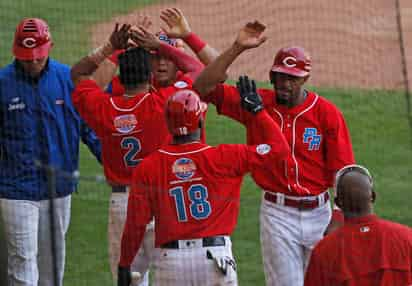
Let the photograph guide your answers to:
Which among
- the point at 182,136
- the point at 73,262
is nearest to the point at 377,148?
the point at 73,262

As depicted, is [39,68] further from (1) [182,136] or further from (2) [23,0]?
(2) [23,0]

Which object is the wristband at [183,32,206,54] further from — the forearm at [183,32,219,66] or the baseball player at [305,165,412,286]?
the baseball player at [305,165,412,286]

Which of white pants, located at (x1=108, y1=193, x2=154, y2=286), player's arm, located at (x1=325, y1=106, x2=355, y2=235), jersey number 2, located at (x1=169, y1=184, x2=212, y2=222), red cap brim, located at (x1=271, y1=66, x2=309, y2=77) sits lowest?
white pants, located at (x1=108, y1=193, x2=154, y2=286)

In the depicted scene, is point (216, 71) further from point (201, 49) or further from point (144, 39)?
point (144, 39)

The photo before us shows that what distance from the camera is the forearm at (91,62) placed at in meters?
6.17

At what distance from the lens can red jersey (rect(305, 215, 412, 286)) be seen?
4.50 meters

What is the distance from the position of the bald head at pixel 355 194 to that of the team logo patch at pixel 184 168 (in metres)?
0.84

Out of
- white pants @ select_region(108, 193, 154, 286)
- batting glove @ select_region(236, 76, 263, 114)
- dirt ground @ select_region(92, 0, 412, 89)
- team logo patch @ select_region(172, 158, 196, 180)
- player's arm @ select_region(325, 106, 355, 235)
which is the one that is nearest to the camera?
team logo patch @ select_region(172, 158, 196, 180)

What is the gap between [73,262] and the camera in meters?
7.96

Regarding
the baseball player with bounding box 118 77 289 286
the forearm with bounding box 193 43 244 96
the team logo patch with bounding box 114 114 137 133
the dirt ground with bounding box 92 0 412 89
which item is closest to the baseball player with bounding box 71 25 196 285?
the team logo patch with bounding box 114 114 137 133

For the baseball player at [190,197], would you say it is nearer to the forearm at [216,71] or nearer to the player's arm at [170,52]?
the forearm at [216,71]

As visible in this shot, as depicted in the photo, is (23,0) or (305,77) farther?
(23,0)

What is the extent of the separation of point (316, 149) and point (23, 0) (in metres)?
7.41

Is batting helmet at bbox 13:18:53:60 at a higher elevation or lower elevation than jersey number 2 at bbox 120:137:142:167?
higher
